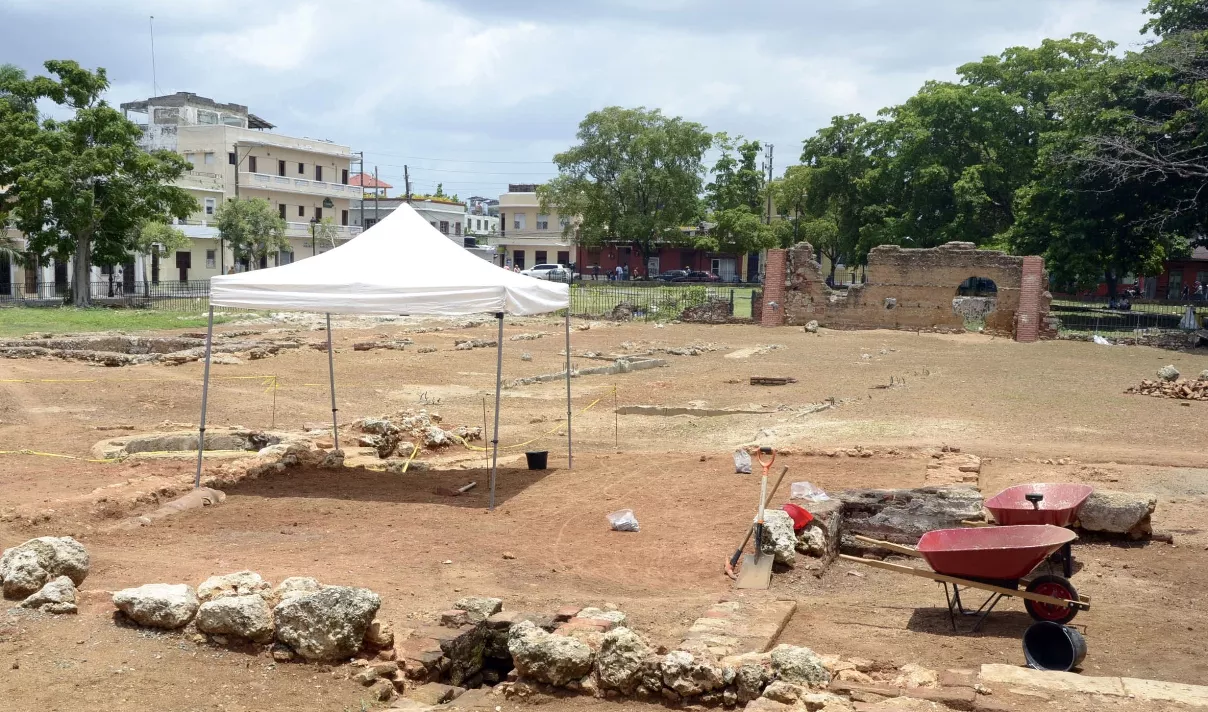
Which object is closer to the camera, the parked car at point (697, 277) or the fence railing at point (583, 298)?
the fence railing at point (583, 298)

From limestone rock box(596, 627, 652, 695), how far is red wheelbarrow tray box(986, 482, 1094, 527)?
11.6ft

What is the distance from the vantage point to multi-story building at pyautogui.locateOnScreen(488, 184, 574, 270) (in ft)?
273

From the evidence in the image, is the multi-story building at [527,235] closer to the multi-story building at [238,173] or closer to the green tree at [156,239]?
the multi-story building at [238,173]

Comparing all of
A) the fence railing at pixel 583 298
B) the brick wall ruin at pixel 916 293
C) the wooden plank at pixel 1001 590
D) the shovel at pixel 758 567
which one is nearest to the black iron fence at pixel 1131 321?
the brick wall ruin at pixel 916 293

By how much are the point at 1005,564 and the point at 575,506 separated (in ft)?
15.4

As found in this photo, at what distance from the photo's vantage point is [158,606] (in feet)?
19.8

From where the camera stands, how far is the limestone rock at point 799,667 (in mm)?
5457

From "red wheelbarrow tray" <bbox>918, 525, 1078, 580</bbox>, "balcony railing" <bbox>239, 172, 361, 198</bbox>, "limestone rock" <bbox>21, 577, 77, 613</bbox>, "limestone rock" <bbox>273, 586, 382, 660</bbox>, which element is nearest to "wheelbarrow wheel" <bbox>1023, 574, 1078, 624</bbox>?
"red wheelbarrow tray" <bbox>918, 525, 1078, 580</bbox>

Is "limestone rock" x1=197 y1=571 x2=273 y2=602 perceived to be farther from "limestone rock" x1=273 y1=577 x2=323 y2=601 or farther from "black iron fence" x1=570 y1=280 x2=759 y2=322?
"black iron fence" x1=570 y1=280 x2=759 y2=322

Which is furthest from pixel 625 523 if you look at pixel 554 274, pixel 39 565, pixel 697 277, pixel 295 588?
pixel 697 277

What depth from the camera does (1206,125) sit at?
31359mm

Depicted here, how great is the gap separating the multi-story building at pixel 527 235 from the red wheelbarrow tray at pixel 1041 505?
7442 centimetres

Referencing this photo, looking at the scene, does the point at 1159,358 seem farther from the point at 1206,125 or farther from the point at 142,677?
the point at 142,677

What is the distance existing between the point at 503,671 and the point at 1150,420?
543 inches
